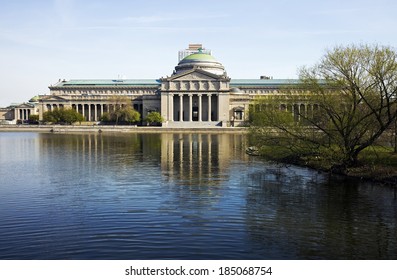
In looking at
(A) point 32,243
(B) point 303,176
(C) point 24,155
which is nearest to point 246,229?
(A) point 32,243

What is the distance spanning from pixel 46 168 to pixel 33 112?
154538 millimetres

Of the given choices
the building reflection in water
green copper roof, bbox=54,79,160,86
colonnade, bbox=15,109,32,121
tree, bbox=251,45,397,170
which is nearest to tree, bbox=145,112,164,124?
green copper roof, bbox=54,79,160,86

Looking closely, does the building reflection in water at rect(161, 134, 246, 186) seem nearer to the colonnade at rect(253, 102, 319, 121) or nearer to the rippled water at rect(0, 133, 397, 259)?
the rippled water at rect(0, 133, 397, 259)

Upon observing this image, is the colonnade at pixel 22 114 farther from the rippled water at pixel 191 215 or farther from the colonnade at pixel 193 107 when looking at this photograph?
the rippled water at pixel 191 215

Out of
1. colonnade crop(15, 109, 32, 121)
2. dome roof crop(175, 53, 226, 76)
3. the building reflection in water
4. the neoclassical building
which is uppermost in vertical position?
dome roof crop(175, 53, 226, 76)

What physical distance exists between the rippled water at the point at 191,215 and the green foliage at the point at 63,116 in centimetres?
10480

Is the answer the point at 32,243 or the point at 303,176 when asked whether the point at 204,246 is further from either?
the point at 303,176

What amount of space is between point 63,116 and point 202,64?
55.8 metres

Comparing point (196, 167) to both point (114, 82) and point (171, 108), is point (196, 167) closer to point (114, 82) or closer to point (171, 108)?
point (171, 108)

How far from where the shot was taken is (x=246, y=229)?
62.4 ft

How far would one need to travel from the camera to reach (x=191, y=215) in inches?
843

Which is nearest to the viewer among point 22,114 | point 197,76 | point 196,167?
point 196,167

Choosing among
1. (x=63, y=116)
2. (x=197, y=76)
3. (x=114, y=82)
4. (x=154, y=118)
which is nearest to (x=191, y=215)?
(x=154, y=118)

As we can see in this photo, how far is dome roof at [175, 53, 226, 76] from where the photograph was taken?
166250mm
